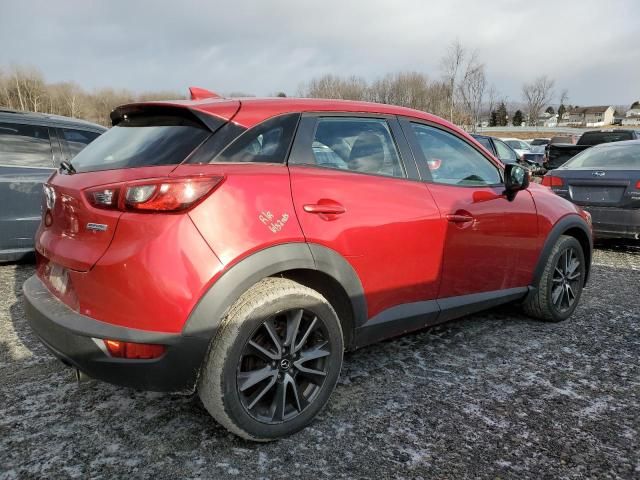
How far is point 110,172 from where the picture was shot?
220 cm

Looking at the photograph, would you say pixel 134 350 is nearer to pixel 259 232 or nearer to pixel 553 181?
pixel 259 232

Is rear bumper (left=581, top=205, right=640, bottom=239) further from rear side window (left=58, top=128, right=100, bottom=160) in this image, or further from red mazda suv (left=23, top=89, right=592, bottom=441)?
rear side window (left=58, top=128, right=100, bottom=160)

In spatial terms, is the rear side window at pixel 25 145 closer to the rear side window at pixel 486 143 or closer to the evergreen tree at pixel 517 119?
the rear side window at pixel 486 143

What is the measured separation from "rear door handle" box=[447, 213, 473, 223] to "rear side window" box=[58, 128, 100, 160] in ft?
13.0

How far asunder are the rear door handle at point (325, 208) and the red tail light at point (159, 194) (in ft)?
1.63

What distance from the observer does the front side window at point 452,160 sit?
3.05 metres

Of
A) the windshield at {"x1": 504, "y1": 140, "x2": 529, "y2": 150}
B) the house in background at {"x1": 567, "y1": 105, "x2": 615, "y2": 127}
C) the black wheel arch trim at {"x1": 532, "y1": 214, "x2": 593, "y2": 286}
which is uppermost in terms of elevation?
the house in background at {"x1": 567, "y1": 105, "x2": 615, "y2": 127}

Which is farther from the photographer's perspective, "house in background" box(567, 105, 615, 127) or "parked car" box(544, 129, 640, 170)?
"house in background" box(567, 105, 615, 127)

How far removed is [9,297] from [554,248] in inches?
178

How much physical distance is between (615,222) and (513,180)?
3.46 m

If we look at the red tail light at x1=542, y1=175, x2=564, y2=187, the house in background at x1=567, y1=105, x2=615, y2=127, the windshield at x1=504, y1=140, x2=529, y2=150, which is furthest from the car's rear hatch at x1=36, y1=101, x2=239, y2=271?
the house in background at x1=567, y1=105, x2=615, y2=127

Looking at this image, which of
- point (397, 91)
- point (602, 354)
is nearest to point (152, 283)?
point (602, 354)

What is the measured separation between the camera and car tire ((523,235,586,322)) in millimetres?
3803

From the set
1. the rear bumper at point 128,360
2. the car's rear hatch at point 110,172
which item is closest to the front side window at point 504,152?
the car's rear hatch at point 110,172
